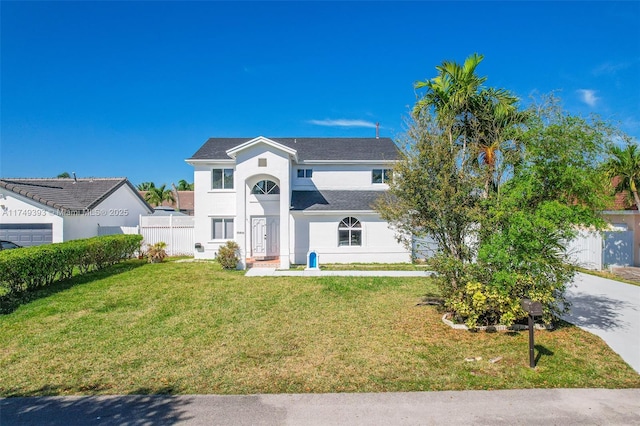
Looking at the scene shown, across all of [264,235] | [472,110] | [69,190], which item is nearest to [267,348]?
[472,110]

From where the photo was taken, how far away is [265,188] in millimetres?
19203

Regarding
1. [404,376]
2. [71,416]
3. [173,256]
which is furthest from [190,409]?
[173,256]

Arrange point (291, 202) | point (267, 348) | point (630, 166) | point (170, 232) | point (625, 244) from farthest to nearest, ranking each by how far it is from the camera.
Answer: point (170, 232) < point (291, 202) < point (625, 244) < point (630, 166) < point (267, 348)

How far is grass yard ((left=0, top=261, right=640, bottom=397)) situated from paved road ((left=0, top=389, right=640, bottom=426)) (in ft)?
0.89

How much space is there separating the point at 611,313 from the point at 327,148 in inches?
647

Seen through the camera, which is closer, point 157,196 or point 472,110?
point 472,110

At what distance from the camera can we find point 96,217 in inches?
842

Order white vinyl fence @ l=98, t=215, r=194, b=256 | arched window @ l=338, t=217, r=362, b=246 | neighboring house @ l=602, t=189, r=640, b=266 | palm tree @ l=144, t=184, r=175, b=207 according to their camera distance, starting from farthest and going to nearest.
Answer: palm tree @ l=144, t=184, r=175, b=207
white vinyl fence @ l=98, t=215, r=194, b=256
arched window @ l=338, t=217, r=362, b=246
neighboring house @ l=602, t=189, r=640, b=266

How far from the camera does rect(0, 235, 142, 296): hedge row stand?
10477 millimetres

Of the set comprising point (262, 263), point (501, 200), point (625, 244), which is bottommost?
point (262, 263)

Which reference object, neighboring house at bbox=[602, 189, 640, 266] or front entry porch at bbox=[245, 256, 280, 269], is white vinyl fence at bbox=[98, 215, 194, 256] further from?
neighboring house at bbox=[602, 189, 640, 266]

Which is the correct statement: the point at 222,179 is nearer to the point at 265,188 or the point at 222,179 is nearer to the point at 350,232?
the point at 265,188

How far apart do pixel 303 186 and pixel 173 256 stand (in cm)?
915

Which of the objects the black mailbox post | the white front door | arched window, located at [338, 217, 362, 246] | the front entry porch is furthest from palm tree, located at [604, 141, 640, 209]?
the white front door
